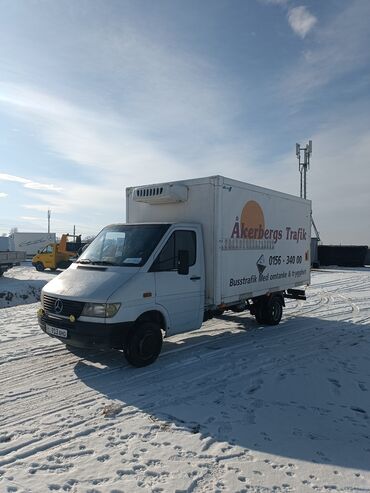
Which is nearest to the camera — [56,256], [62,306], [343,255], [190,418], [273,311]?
[190,418]

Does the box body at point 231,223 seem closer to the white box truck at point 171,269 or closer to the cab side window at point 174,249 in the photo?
the white box truck at point 171,269

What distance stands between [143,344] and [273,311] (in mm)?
4455

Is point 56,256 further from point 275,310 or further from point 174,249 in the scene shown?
point 174,249

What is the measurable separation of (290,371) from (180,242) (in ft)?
9.02

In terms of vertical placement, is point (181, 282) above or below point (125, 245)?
below

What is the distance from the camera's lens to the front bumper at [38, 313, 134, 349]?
5965 mm

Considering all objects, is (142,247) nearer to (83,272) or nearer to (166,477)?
(83,272)

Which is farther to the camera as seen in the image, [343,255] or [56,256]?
[343,255]

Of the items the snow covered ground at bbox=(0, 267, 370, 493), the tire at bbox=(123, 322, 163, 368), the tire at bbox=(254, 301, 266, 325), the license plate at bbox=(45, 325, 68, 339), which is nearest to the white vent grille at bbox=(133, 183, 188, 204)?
the tire at bbox=(123, 322, 163, 368)

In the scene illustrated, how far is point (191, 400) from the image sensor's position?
5.20 metres

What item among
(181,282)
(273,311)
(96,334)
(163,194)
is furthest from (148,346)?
(273,311)

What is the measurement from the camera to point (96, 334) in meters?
5.98

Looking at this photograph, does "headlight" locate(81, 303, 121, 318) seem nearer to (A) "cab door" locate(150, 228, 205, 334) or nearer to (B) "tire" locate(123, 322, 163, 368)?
(B) "tire" locate(123, 322, 163, 368)

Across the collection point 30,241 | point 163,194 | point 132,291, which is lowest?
point 132,291
